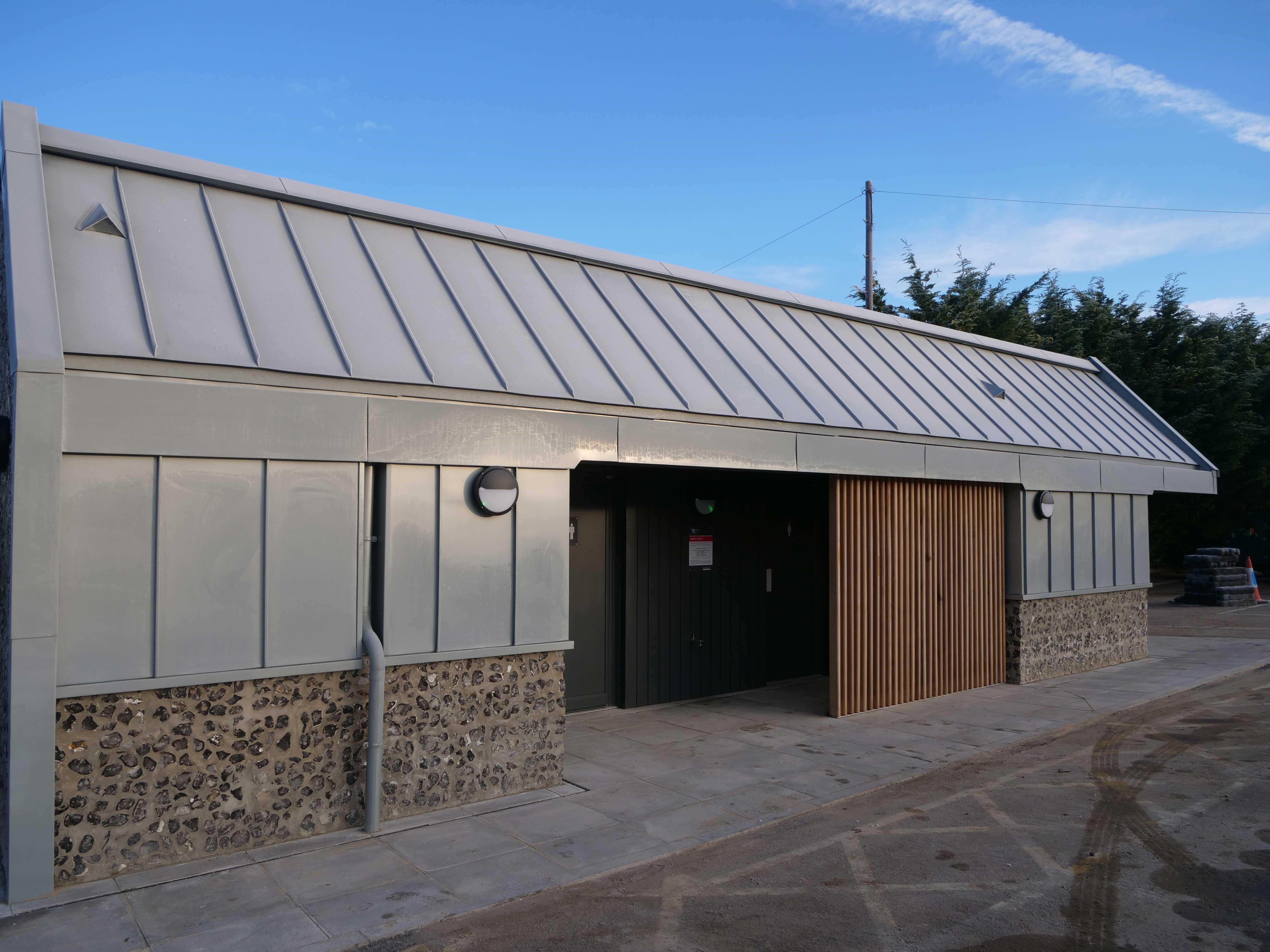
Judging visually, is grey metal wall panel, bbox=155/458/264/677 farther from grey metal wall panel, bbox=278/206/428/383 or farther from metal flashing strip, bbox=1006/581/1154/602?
metal flashing strip, bbox=1006/581/1154/602

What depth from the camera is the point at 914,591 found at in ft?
33.9

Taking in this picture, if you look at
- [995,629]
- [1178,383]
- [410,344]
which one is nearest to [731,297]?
[410,344]

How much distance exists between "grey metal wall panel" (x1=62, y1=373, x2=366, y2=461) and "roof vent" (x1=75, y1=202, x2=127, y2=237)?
1.40 meters

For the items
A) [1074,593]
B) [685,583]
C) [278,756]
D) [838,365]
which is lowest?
[278,756]

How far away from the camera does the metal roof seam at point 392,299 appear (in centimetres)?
638

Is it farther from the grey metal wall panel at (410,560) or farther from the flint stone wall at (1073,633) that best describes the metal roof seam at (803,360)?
the grey metal wall panel at (410,560)

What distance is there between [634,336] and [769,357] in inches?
74.6

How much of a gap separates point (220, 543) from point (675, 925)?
351 cm

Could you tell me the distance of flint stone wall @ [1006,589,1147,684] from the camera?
460 inches

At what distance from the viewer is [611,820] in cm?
623

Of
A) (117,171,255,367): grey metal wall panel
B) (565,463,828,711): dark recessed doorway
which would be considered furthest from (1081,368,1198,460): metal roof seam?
(117,171,255,367): grey metal wall panel

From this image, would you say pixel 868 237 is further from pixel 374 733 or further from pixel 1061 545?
pixel 374 733

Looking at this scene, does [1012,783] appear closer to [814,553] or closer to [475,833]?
[475,833]

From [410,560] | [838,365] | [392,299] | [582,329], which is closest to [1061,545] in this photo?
[838,365]
